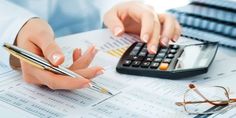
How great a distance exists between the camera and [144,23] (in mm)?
712

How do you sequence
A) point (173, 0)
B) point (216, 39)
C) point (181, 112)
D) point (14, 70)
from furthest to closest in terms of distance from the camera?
1. point (173, 0)
2. point (216, 39)
3. point (14, 70)
4. point (181, 112)

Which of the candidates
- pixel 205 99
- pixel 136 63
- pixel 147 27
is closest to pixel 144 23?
pixel 147 27

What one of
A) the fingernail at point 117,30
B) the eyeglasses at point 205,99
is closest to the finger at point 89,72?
the eyeglasses at point 205,99

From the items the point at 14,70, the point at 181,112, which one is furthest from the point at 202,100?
the point at 14,70

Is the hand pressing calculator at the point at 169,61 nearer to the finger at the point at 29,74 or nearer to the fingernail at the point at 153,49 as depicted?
the fingernail at the point at 153,49

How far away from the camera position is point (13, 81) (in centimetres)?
58

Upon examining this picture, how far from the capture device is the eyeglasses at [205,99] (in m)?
0.51

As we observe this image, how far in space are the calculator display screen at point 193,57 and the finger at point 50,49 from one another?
169 millimetres

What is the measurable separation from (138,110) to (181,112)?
2.0 inches

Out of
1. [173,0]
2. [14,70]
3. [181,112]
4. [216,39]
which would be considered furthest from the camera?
[173,0]

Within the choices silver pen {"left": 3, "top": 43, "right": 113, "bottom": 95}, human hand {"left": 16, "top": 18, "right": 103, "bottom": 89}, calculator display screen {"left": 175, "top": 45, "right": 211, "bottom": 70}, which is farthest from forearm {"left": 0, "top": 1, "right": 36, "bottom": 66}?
calculator display screen {"left": 175, "top": 45, "right": 211, "bottom": 70}

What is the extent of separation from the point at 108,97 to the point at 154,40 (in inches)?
6.5

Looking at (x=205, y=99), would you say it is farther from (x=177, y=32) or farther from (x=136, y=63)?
(x=177, y=32)

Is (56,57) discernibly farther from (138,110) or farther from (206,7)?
(206,7)
